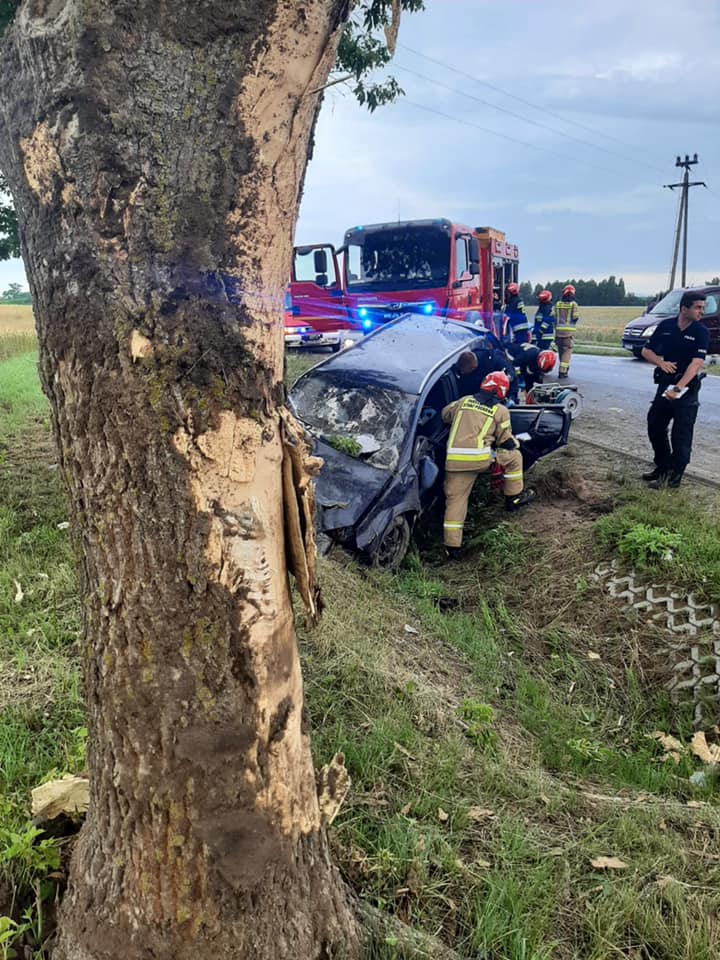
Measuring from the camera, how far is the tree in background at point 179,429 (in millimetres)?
1188

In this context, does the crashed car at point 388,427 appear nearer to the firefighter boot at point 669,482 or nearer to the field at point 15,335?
the firefighter boot at point 669,482

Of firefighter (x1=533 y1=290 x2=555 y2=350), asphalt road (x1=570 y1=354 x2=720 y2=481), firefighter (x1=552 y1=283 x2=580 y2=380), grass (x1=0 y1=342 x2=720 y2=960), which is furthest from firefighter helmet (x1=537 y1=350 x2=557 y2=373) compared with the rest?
firefighter (x1=552 y1=283 x2=580 y2=380)

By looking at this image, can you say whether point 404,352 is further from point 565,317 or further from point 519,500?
point 565,317

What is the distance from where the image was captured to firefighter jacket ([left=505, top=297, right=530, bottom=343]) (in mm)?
10031

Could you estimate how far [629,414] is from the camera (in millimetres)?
9375

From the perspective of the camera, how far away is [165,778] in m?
1.46

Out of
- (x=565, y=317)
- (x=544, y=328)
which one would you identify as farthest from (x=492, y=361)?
(x=565, y=317)

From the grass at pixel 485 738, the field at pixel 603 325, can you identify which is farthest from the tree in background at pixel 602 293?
the grass at pixel 485 738

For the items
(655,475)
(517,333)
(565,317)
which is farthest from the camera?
(565,317)

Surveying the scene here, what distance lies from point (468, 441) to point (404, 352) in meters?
1.14

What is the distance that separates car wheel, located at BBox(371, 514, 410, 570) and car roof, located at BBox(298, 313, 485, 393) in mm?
1177

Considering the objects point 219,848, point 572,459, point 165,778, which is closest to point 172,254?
point 165,778

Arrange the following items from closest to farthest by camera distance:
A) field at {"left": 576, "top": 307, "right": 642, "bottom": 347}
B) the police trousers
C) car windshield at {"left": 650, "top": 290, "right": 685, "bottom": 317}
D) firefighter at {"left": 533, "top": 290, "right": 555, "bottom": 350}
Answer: the police trousers, firefighter at {"left": 533, "top": 290, "right": 555, "bottom": 350}, car windshield at {"left": 650, "top": 290, "right": 685, "bottom": 317}, field at {"left": 576, "top": 307, "right": 642, "bottom": 347}

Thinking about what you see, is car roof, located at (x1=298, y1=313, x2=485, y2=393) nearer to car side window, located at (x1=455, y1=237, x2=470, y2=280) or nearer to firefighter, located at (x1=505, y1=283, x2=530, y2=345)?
firefighter, located at (x1=505, y1=283, x2=530, y2=345)
